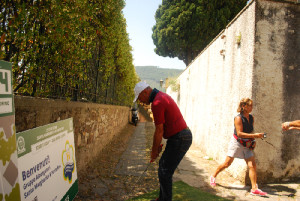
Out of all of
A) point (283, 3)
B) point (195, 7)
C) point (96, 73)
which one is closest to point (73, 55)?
point (96, 73)

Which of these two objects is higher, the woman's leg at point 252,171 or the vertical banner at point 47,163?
the vertical banner at point 47,163

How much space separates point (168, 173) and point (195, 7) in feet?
69.7

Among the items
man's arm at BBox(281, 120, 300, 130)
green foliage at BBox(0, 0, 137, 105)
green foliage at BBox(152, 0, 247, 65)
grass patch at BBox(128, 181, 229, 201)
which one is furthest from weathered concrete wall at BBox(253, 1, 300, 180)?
green foliage at BBox(152, 0, 247, 65)

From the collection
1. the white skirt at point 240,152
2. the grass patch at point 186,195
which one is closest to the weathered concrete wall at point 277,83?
the white skirt at point 240,152

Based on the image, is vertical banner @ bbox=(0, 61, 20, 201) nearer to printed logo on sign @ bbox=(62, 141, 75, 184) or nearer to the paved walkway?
printed logo on sign @ bbox=(62, 141, 75, 184)

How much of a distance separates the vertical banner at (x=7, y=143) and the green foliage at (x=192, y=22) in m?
21.4

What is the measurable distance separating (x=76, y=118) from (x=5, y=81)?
2.87 m

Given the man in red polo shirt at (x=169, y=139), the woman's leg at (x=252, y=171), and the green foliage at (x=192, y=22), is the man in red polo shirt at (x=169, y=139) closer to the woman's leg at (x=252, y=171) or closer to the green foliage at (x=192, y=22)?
the woman's leg at (x=252, y=171)

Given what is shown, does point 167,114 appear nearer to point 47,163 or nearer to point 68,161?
point 68,161

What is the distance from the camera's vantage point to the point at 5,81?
64.1 inches

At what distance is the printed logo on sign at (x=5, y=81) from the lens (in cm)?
159

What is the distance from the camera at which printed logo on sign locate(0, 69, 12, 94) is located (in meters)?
1.59

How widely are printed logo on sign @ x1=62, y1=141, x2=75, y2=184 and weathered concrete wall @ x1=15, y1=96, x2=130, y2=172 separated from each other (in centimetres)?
46

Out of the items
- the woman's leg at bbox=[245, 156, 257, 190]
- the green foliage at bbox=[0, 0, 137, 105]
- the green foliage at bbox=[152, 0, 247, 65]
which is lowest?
the woman's leg at bbox=[245, 156, 257, 190]
